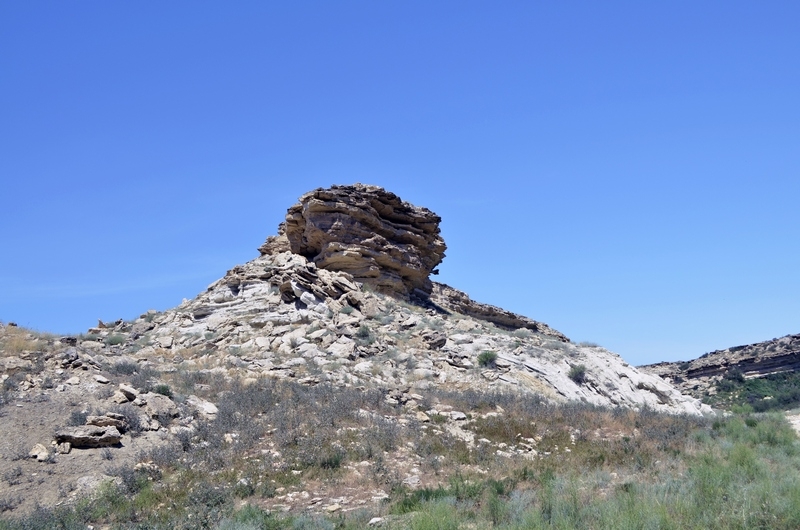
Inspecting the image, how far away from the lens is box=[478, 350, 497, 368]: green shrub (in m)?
Result: 21.5

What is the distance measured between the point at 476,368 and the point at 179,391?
9.63 metres

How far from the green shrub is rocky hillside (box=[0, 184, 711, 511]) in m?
0.06

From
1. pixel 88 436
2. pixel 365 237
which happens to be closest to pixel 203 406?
pixel 88 436

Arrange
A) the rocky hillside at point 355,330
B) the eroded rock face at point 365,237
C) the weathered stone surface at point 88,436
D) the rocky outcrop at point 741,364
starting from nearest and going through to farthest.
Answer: the weathered stone surface at point 88,436
the rocky hillside at point 355,330
the eroded rock face at point 365,237
the rocky outcrop at point 741,364

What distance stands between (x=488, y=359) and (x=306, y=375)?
6822 mm

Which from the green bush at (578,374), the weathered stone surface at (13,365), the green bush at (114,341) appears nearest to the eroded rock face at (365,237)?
the green bush at (114,341)

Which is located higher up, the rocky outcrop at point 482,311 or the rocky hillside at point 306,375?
the rocky outcrop at point 482,311

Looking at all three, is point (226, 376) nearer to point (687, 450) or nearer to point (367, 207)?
point (687, 450)

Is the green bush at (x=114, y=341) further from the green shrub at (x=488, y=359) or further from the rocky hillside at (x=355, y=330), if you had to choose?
the green shrub at (x=488, y=359)

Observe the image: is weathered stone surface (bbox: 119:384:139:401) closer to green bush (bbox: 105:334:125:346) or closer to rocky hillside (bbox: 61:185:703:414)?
rocky hillside (bbox: 61:185:703:414)

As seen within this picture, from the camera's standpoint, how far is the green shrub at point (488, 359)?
2145 cm

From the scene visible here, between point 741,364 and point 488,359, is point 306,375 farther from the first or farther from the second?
point 741,364

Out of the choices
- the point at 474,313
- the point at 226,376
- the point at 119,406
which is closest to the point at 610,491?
the point at 119,406

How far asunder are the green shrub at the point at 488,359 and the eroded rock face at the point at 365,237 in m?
8.38
